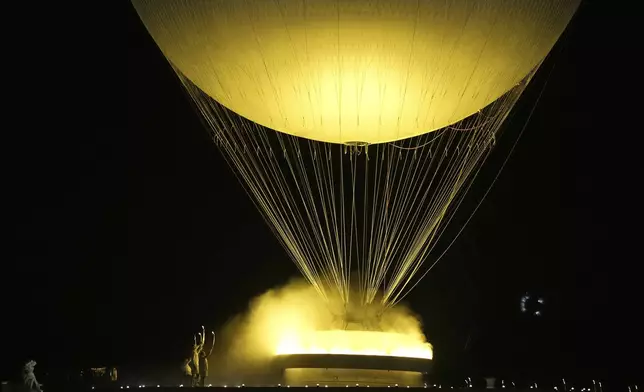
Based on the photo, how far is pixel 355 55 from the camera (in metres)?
22.0

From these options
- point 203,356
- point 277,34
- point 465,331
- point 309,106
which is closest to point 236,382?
point 203,356

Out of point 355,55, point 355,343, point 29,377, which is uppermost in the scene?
point 355,55

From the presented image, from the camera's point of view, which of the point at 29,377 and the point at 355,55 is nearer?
the point at 29,377

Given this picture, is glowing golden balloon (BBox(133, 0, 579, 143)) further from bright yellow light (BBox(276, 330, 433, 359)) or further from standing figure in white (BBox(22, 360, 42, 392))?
standing figure in white (BBox(22, 360, 42, 392))

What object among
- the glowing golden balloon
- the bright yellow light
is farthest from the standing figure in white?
the glowing golden balloon

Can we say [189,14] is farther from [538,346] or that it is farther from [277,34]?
[538,346]

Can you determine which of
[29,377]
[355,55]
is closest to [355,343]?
[355,55]

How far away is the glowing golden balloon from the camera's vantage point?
2109 cm

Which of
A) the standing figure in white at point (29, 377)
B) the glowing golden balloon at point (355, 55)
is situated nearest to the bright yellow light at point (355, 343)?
the glowing golden balloon at point (355, 55)

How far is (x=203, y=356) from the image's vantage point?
24.2 metres

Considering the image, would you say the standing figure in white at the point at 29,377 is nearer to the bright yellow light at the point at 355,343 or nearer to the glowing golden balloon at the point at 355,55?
the bright yellow light at the point at 355,343

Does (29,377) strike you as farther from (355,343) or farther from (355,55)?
(355,55)

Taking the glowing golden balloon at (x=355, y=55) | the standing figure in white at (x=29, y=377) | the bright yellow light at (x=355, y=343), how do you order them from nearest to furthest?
the glowing golden balloon at (x=355, y=55) < the standing figure in white at (x=29, y=377) < the bright yellow light at (x=355, y=343)

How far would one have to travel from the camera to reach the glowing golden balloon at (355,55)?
21.1 metres
